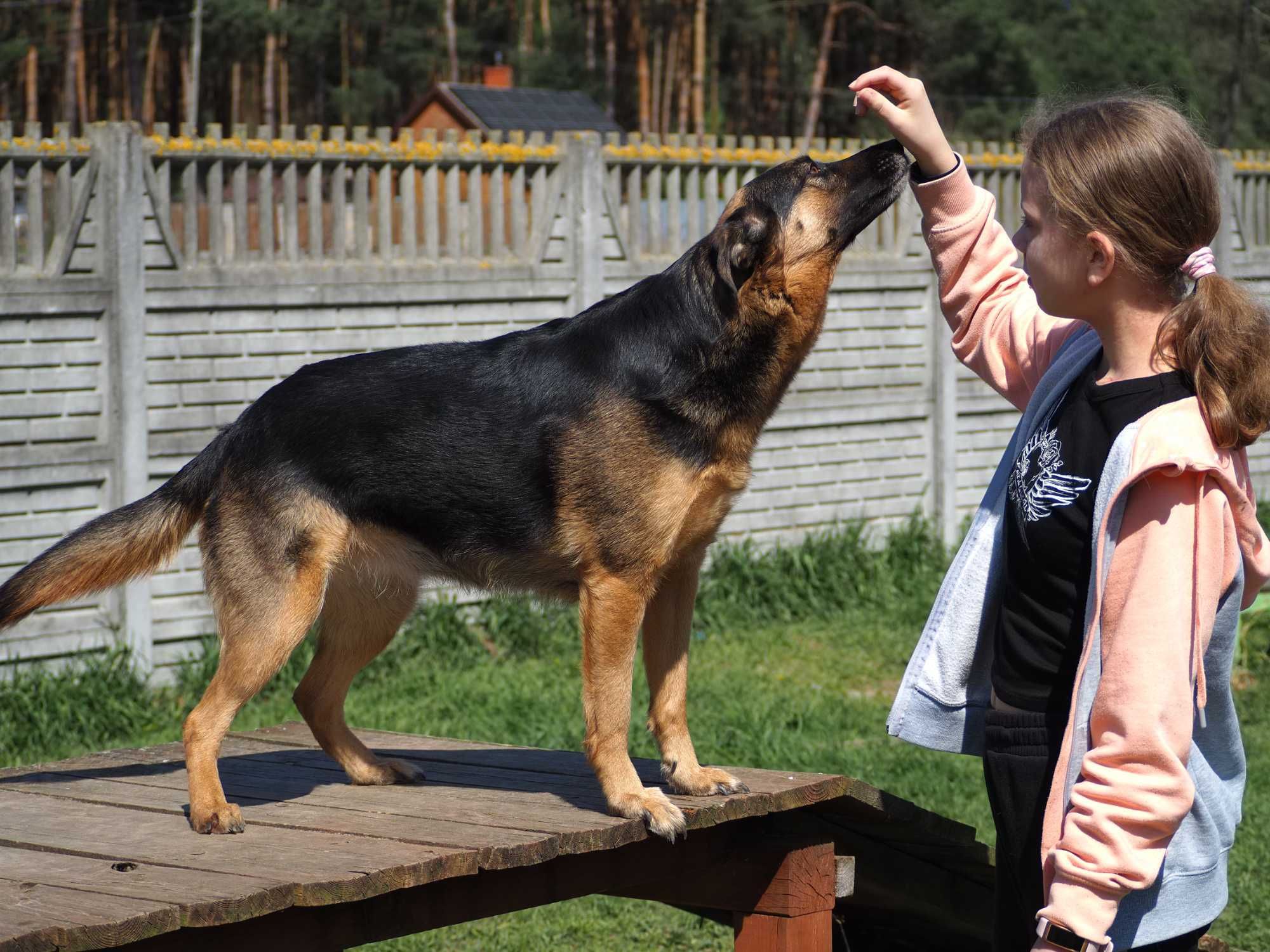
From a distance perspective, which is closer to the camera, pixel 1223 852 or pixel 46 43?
pixel 1223 852

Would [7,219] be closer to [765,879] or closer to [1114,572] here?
[765,879]

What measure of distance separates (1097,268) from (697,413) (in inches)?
49.1

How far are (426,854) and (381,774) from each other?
1.00 m

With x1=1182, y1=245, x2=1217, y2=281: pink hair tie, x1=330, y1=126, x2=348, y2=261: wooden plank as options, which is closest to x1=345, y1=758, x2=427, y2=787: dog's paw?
x1=1182, y1=245, x2=1217, y2=281: pink hair tie

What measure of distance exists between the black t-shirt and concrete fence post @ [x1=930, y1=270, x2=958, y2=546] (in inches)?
282

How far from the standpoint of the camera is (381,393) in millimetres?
3693

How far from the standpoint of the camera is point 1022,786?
260 centimetres

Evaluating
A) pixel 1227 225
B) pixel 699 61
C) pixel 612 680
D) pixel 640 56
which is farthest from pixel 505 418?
pixel 640 56

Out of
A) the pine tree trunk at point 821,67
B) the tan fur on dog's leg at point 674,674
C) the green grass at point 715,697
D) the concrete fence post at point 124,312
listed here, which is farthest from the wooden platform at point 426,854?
the pine tree trunk at point 821,67

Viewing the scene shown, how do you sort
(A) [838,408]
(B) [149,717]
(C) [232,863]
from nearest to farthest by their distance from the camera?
1. (C) [232,863]
2. (B) [149,717]
3. (A) [838,408]

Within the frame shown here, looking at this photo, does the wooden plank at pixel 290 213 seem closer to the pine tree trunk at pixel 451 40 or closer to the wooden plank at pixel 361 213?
the wooden plank at pixel 361 213

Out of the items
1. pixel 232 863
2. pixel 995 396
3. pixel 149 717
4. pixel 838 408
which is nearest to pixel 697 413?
pixel 232 863

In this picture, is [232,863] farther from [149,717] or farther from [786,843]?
[149,717]

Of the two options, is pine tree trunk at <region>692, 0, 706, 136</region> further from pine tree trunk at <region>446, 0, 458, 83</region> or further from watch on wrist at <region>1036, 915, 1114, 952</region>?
watch on wrist at <region>1036, 915, 1114, 952</region>
